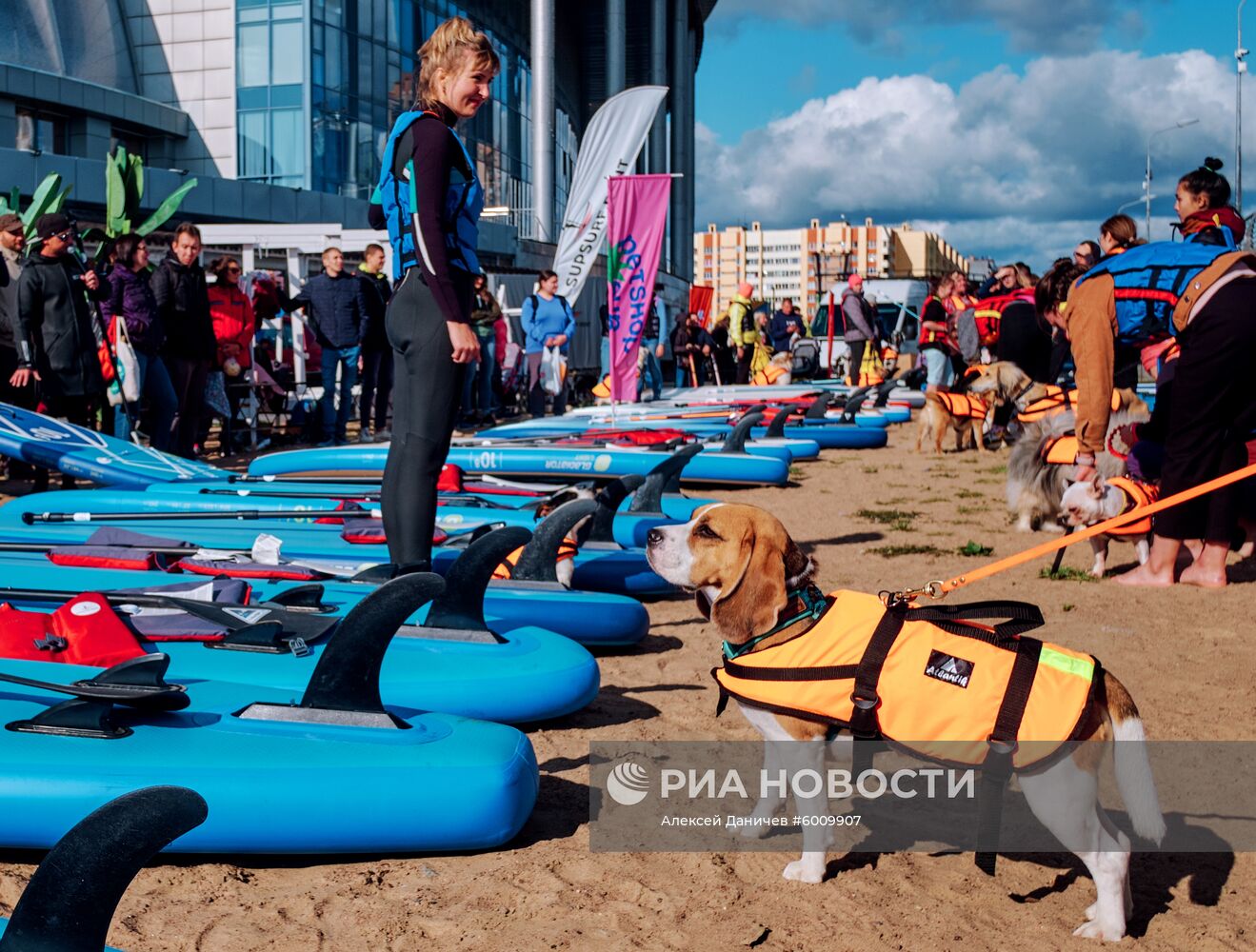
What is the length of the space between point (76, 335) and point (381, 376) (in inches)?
166

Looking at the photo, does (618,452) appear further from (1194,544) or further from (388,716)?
(388,716)

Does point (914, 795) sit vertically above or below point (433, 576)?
below

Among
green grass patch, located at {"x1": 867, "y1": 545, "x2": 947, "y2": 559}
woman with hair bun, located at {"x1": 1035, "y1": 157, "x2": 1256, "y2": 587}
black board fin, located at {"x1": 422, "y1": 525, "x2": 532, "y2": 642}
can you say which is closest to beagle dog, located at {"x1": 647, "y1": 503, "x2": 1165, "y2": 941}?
black board fin, located at {"x1": 422, "y1": 525, "x2": 532, "y2": 642}

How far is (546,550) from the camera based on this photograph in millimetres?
5188

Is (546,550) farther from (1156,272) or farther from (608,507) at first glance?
(1156,272)

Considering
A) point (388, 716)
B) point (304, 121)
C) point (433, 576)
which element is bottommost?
point (388, 716)

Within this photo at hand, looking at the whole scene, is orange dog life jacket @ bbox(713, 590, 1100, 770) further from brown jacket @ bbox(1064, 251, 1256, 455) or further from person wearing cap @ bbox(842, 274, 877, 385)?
person wearing cap @ bbox(842, 274, 877, 385)

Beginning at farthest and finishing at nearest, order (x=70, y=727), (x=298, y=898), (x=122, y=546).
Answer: (x=122, y=546) < (x=70, y=727) < (x=298, y=898)

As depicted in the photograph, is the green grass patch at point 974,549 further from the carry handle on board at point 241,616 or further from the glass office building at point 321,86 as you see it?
the glass office building at point 321,86

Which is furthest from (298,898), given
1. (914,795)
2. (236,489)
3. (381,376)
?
(381,376)

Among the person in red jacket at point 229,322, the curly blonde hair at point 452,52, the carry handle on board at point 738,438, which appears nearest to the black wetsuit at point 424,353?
the curly blonde hair at point 452,52

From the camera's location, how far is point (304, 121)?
31453 mm

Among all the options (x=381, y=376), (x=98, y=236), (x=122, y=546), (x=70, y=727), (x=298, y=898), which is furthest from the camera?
(x=381, y=376)

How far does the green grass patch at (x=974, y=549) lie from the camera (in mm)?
7449
